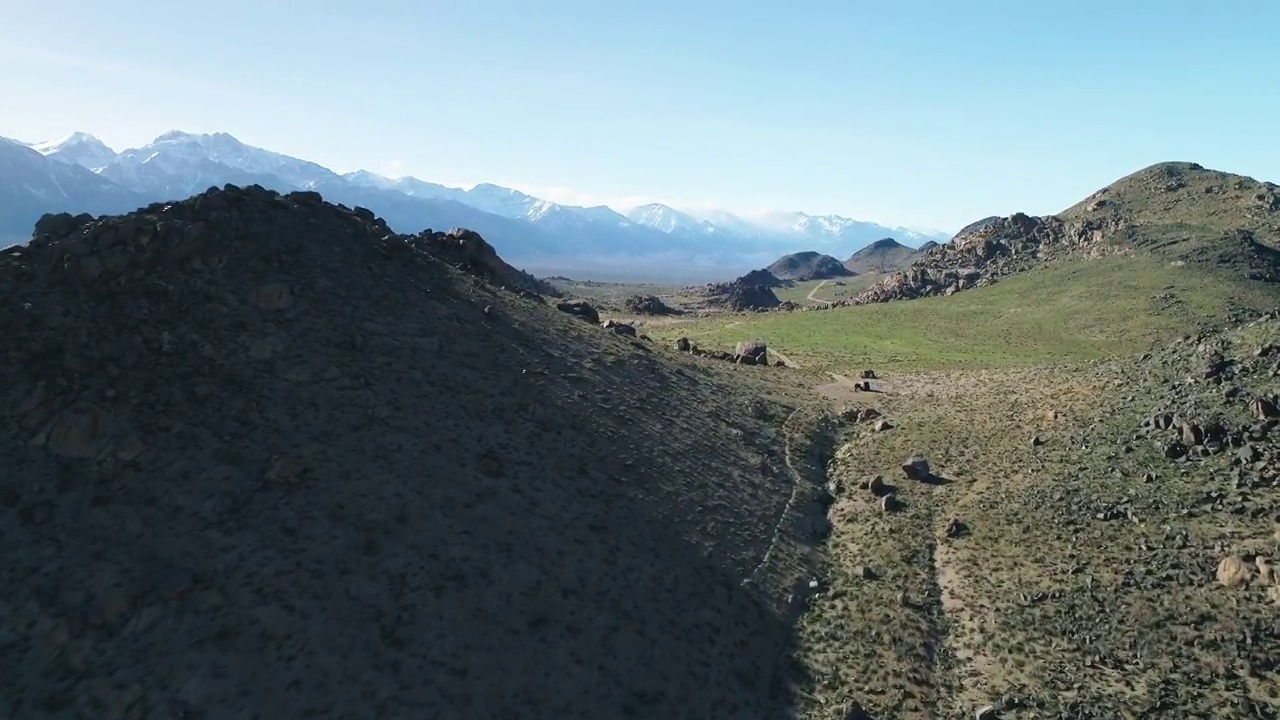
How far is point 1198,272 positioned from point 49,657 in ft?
354

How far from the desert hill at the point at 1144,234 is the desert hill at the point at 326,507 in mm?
88564

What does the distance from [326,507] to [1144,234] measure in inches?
4542

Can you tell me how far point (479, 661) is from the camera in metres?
21.0

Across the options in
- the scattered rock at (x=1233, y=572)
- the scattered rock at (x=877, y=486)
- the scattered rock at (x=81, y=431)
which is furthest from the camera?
the scattered rock at (x=877, y=486)

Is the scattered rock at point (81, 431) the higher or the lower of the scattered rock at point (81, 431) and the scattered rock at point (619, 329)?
the lower

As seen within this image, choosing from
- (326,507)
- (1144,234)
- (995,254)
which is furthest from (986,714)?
(995,254)

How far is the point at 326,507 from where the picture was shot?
23.8 metres

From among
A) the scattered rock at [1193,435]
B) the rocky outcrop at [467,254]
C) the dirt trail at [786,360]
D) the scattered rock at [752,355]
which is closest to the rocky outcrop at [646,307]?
the dirt trail at [786,360]

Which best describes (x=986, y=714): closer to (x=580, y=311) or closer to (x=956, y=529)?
(x=956, y=529)

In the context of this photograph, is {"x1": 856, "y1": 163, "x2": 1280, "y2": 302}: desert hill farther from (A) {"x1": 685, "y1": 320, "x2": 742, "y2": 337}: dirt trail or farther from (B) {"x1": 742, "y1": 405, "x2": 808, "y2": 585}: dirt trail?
(B) {"x1": 742, "y1": 405, "x2": 808, "y2": 585}: dirt trail

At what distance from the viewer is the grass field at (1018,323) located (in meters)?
75.0

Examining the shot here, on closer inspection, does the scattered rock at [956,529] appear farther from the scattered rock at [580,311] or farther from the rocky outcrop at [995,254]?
the rocky outcrop at [995,254]

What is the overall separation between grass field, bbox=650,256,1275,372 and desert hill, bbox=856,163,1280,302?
527cm

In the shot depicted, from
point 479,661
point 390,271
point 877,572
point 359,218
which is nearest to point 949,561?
point 877,572
